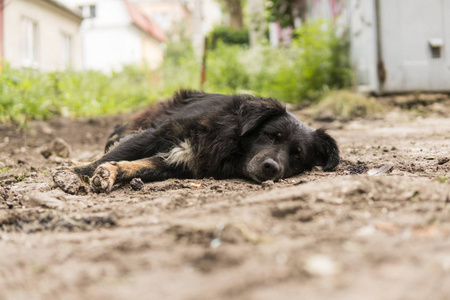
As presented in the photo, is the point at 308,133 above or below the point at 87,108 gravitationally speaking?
below

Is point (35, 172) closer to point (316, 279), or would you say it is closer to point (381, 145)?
point (316, 279)

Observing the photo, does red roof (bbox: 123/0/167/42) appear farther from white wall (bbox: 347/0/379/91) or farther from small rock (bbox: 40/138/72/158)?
small rock (bbox: 40/138/72/158)

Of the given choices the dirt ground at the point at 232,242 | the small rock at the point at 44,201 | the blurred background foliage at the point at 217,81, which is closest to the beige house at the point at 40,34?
the blurred background foliage at the point at 217,81

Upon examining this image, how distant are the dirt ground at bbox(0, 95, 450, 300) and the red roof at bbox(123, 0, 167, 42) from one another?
110ft

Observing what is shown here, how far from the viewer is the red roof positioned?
3400cm

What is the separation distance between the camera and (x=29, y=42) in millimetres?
14555

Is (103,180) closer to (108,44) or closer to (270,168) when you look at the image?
(270,168)

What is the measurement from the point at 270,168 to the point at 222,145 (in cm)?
58

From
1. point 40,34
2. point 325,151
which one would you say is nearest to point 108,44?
point 40,34

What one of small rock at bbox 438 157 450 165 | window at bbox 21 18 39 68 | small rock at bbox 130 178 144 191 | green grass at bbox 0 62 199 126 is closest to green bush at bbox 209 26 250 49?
green grass at bbox 0 62 199 126

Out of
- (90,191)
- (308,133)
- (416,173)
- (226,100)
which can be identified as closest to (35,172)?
(90,191)

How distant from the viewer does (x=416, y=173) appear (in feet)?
10.2

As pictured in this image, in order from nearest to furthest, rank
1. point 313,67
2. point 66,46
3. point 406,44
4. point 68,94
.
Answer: point 406,44, point 68,94, point 313,67, point 66,46

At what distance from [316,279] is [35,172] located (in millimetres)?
3336
